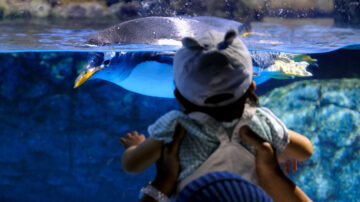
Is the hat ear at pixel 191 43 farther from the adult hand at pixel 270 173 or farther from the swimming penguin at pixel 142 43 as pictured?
the swimming penguin at pixel 142 43

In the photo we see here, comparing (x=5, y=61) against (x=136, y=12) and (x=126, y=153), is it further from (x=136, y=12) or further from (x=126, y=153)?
(x=126, y=153)

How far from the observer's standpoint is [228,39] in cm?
108

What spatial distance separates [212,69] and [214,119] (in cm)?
21

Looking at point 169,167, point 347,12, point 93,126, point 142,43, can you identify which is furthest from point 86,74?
point 347,12

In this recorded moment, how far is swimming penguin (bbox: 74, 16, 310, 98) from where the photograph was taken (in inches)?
127

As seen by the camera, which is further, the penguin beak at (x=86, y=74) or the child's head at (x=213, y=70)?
the penguin beak at (x=86, y=74)

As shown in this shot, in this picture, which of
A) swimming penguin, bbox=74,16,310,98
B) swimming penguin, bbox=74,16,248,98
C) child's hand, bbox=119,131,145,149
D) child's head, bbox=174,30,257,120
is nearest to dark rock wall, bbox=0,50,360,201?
swimming penguin, bbox=74,16,310,98

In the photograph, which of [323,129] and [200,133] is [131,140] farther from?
[323,129]

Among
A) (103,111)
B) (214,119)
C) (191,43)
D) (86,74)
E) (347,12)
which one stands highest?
(347,12)

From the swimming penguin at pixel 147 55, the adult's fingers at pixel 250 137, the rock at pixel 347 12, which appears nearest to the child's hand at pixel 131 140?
the adult's fingers at pixel 250 137

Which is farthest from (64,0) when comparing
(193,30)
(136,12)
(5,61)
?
(5,61)

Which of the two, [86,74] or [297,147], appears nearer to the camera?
[297,147]

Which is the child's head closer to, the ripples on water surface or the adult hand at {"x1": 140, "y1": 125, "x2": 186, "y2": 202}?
the adult hand at {"x1": 140, "y1": 125, "x2": 186, "y2": 202}

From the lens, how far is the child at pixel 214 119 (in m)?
1.09
